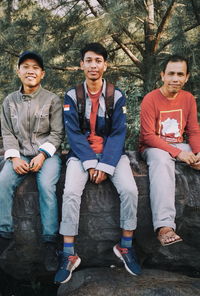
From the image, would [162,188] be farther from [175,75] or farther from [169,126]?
[175,75]

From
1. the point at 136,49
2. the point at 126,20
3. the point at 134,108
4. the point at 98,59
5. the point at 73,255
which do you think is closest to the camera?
the point at 73,255

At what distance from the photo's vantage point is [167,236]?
7.49 ft

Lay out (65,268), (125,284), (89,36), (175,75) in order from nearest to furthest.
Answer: (65,268) → (125,284) → (175,75) → (89,36)

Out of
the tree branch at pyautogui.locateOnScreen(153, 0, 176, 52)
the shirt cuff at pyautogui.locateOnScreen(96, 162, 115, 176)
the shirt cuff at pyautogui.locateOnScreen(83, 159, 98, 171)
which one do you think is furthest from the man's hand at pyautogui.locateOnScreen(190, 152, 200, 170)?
the tree branch at pyautogui.locateOnScreen(153, 0, 176, 52)

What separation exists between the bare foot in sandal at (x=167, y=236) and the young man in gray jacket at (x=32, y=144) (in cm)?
78

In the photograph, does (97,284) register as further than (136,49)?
No

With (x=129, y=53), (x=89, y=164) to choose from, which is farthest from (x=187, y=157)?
(x=129, y=53)

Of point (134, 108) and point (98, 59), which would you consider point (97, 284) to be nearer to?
point (98, 59)

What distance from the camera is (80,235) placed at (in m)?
2.62

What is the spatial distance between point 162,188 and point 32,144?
1109 mm

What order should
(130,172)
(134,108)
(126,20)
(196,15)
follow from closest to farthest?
(130,172), (196,15), (126,20), (134,108)

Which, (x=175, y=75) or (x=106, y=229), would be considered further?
(x=175, y=75)

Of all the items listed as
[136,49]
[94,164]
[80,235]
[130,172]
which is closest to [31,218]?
[80,235]

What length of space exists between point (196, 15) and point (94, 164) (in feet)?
7.98
